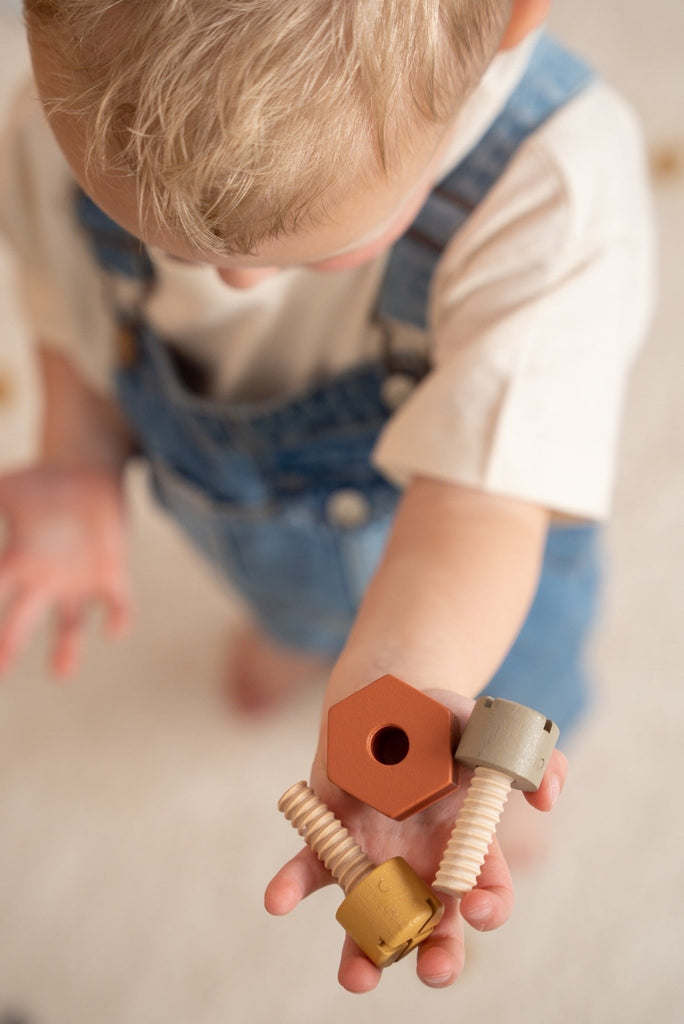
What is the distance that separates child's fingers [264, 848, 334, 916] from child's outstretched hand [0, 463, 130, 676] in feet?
1.11

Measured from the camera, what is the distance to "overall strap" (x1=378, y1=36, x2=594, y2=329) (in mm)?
367

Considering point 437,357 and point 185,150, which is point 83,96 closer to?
point 185,150

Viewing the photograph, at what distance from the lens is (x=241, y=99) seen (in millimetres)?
231

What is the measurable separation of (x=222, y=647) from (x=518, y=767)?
21.9 inches

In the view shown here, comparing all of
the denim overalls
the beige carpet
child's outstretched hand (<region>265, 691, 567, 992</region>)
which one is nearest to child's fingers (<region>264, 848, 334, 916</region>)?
child's outstretched hand (<region>265, 691, 567, 992</region>)

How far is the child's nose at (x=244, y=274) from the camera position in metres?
0.28

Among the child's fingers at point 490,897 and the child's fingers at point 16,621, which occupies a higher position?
the child's fingers at point 490,897

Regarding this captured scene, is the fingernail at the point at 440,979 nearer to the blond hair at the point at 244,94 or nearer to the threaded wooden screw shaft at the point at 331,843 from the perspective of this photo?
the threaded wooden screw shaft at the point at 331,843

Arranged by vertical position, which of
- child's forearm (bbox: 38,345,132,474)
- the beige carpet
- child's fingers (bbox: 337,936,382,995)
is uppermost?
child's fingers (bbox: 337,936,382,995)

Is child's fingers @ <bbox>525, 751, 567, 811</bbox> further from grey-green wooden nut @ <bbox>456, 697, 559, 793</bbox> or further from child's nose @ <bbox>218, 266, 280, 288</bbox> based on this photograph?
child's nose @ <bbox>218, 266, 280, 288</bbox>

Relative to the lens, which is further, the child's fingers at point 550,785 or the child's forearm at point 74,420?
the child's forearm at point 74,420

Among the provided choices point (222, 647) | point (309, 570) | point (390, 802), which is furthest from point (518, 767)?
point (222, 647)

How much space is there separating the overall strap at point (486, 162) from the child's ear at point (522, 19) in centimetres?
6

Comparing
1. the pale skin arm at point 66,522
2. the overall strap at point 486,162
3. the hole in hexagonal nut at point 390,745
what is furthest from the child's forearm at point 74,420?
the hole in hexagonal nut at point 390,745
